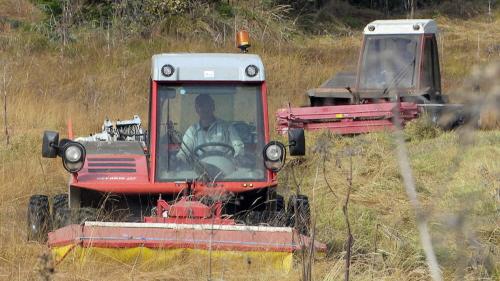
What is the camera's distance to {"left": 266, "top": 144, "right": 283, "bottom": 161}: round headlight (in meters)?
6.94

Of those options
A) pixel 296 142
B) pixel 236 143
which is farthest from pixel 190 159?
pixel 296 142

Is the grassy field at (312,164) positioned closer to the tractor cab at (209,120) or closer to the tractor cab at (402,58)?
the tractor cab at (209,120)

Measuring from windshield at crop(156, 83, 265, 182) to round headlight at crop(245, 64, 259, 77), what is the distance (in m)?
0.10

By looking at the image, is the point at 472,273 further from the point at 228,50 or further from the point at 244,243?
the point at 228,50

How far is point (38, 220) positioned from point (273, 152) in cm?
184

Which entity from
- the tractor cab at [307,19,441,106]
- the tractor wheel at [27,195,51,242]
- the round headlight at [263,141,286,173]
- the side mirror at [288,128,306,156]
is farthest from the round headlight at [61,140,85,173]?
the tractor cab at [307,19,441,106]

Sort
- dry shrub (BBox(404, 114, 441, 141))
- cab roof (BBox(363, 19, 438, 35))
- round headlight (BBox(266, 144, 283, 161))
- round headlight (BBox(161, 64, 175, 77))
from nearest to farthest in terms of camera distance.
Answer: round headlight (BBox(266, 144, 283, 161)) → round headlight (BBox(161, 64, 175, 77)) → dry shrub (BBox(404, 114, 441, 141)) → cab roof (BBox(363, 19, 438, 35))

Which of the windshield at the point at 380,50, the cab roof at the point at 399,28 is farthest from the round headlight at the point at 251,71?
the cab roof at the point at 399,28

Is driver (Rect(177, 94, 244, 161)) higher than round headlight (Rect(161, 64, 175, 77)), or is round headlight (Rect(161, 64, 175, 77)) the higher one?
round headlight (Rect(161, 64, 175, 77))

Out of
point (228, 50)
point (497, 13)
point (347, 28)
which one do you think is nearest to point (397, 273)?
point (228, 50)

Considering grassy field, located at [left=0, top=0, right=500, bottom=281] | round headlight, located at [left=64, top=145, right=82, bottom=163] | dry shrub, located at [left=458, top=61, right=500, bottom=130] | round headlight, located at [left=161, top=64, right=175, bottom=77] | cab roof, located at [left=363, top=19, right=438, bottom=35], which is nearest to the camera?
dry shrub, located at [left=458, top=61, right=500, bottom=130]

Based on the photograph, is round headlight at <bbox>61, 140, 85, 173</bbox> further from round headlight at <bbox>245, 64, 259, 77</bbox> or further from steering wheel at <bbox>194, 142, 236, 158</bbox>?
round headlight at <bbox>245, 64, 259, 77</bbox>

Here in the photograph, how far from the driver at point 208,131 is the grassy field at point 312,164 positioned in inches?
31.3

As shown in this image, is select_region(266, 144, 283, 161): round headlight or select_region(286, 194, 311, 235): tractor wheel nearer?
select_region(286, 194, 311, 235): tractor wheel
